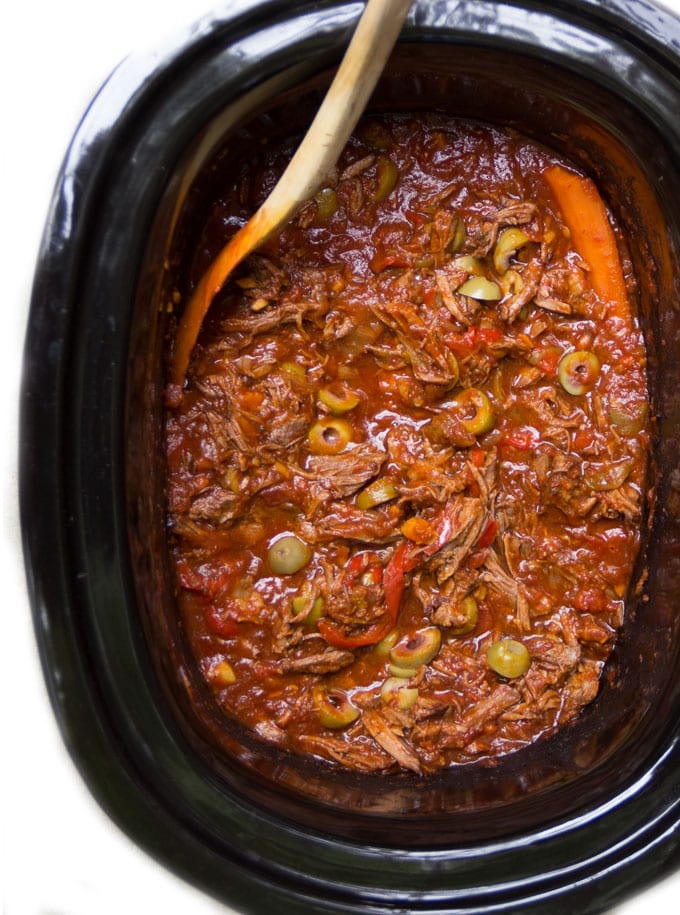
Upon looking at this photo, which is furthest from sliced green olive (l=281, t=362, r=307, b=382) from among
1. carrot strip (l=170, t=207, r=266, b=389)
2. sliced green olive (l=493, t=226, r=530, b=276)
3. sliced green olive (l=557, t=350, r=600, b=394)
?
sliced green olive (l=557, t=350, r=600, b=394)

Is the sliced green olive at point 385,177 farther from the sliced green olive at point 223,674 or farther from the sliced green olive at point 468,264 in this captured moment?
the sliced green olive at point 223,674

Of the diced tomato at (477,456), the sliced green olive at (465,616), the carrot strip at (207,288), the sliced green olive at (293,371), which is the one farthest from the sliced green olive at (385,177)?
the sliced green olive at (465,616)

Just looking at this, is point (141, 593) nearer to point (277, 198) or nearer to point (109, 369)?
point (109, 369)

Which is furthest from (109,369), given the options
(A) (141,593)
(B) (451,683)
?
(B) (451,683)

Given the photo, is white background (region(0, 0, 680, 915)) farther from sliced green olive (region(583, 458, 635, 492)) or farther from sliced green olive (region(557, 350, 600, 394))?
sliced green olive (region(583, 458, 635, 492))

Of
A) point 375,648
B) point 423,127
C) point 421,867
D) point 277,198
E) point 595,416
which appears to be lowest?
point 421,867

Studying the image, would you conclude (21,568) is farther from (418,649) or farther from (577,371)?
(577,371)
